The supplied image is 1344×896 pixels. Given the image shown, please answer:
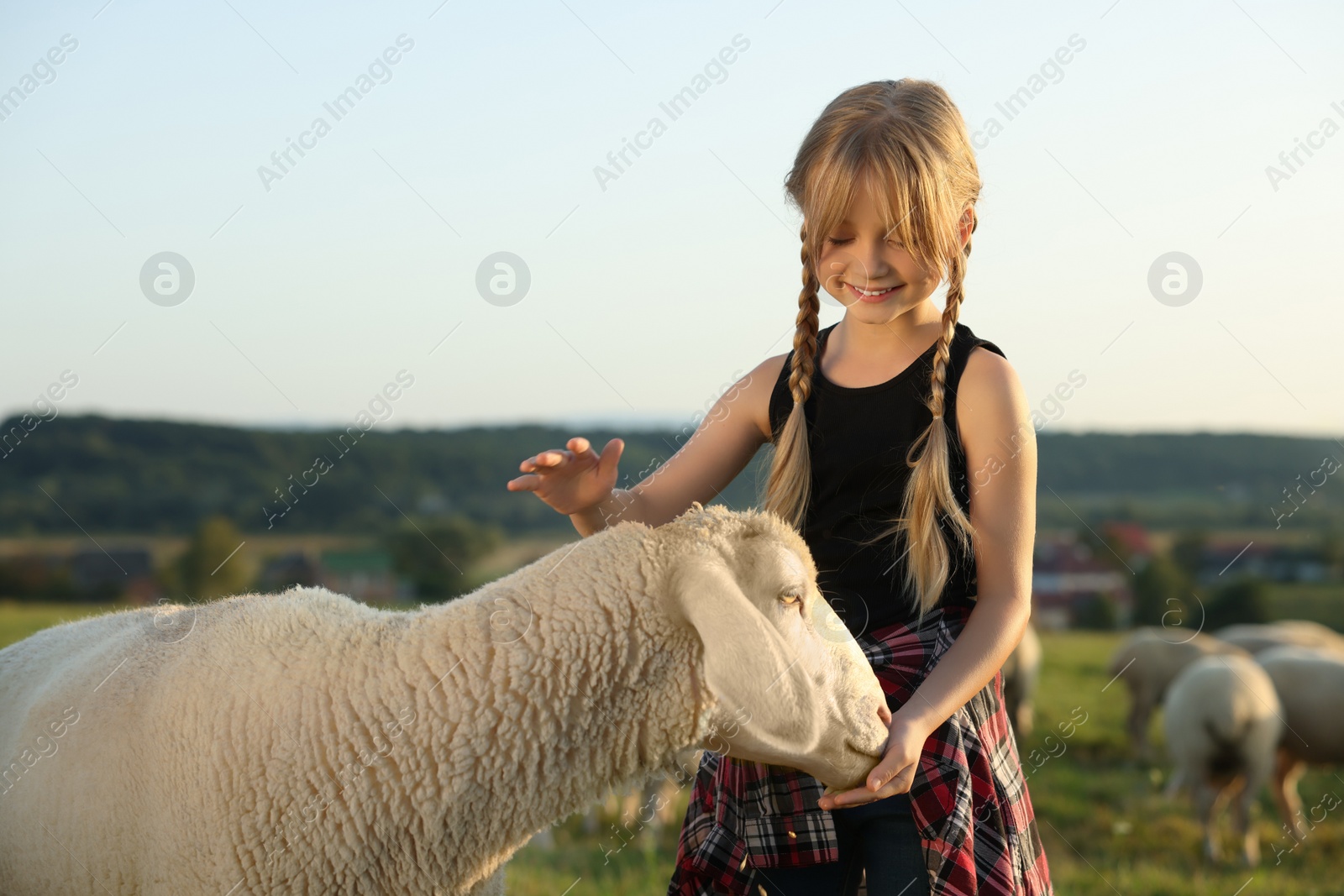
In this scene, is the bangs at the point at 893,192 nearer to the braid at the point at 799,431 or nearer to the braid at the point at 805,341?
the braid at the point at 799,431

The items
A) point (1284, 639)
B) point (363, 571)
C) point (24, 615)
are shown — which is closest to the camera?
point (1284, 639)

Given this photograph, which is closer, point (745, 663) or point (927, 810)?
point (745, 663)

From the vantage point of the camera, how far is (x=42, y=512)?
93.0 feet

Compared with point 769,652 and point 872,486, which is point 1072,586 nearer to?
point 872,486

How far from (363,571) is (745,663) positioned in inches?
1025

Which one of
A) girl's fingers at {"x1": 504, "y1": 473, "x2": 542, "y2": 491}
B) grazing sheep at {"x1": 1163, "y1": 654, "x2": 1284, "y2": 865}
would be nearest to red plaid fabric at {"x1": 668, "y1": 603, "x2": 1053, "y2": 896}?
girl's fingers at {"x1": 504, "y1": 473, "x2": 542, "y2": 491}

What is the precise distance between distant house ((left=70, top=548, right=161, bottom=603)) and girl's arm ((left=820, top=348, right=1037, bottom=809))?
18.3 m

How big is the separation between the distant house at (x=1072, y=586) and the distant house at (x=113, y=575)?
21.1 m

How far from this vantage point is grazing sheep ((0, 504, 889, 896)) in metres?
2.09

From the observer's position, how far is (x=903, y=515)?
8.22 feet

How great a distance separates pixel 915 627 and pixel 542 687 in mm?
958

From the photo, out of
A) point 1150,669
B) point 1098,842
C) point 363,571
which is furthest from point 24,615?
point 1150,669

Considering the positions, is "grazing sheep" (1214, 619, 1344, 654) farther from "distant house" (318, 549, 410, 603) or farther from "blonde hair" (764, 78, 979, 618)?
"distant house" (318, 549, 410, 603)

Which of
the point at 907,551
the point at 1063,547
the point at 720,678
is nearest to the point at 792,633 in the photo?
the point at 720,678
